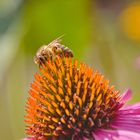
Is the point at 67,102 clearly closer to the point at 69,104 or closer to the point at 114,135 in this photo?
the point at 69,104

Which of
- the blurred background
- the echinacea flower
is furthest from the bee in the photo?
the blurred background

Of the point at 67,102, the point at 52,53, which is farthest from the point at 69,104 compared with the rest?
the point at 52,53

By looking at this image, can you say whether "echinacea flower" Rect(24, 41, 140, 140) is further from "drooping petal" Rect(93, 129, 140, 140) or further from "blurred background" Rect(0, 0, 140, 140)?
"blurred background" Rect(0, 0, 140, 140)

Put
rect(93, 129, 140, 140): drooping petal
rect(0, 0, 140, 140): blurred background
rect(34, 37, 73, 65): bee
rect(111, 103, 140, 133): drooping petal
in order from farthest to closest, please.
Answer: rect(0, 0, 140, 140): blurred background, rect(34, 37, 73, 65): bee, rect(111, 103, 140, 133): drooping petal, rect(93, 129, 140, 140): drooping petal

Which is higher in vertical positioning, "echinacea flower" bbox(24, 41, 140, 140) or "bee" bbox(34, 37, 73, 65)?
"bee" bbox(34, 37, 73, 65)

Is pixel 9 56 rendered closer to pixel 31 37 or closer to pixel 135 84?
pixel 31 37

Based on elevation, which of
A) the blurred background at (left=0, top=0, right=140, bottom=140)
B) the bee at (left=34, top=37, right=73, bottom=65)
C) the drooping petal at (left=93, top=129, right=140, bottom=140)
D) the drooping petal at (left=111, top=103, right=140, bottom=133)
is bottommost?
the drooping petal at (left=93, top=129, right=140, bottom=140)

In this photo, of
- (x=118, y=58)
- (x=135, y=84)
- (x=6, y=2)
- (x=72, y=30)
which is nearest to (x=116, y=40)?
(x=118, y=58)
